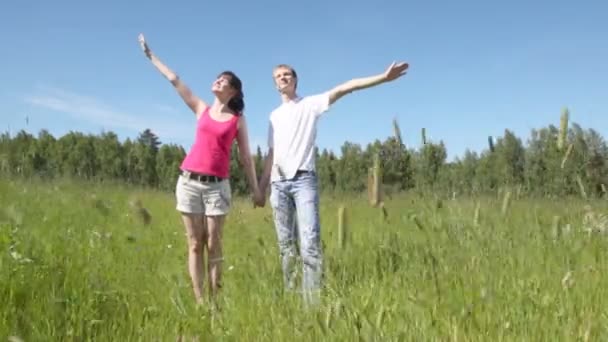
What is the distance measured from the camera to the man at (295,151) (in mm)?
4168

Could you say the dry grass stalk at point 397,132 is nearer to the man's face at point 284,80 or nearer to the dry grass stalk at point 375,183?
the dry grass stalk at point 375,183

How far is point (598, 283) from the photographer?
2709 mm

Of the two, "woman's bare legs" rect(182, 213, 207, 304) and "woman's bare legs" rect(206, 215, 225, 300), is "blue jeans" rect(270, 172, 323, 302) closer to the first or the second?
"woman's bare legs" rect(206, 215, 225, 300)

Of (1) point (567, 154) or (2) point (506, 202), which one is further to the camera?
(2) point (506, 202)

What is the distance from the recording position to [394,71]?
3963mm

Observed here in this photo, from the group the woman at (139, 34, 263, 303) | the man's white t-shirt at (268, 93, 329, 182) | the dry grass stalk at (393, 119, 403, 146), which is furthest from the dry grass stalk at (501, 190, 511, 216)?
the woman at (139, 34, 263, 303)

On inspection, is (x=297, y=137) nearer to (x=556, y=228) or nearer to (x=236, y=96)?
(x=236, y=96)

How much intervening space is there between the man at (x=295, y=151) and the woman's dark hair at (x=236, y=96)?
11.5 inches

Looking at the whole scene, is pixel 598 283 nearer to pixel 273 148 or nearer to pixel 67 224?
pixel 273 148

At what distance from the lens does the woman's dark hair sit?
454cm

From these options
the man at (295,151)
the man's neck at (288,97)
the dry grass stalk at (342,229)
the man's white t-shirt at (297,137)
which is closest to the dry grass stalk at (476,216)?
the dry grass stalk at (342,229)

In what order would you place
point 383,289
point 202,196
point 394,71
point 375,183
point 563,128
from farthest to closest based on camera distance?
point 202,196
point 394,71
point 375,183
point 563,128
point 383,289

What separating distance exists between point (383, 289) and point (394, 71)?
1.73 metres

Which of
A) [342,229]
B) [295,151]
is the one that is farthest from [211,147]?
[342,229]
